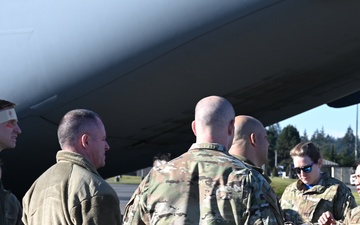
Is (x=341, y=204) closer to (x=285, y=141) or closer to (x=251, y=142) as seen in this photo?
(x=251, y=142)

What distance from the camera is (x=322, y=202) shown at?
509 cm

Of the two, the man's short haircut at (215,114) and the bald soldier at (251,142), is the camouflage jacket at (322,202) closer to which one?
the bald soldier at (251,142)

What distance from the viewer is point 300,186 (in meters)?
5.23

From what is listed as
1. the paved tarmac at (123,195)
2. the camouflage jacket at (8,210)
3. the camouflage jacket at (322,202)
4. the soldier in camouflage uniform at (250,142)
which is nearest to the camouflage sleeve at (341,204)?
the camouflage jacket at (322,202)

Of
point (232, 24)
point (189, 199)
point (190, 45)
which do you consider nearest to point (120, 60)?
point (190, 45)

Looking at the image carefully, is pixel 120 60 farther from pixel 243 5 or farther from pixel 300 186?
pixel 300 186

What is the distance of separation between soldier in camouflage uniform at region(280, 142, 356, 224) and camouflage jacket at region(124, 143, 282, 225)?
2.23 m

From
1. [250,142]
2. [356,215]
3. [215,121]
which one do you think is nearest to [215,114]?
[215,121]

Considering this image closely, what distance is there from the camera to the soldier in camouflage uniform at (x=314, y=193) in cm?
506

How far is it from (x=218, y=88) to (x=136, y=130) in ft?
2.51

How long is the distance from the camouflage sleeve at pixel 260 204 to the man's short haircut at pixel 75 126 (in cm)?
98

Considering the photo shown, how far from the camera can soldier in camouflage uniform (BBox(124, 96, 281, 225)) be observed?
276 cm

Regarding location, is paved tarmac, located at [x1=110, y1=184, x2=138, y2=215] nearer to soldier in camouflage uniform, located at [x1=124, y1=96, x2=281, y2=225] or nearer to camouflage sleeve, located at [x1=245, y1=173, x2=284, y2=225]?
soldier in camouflage uniform, located at [x1=124, y1=96, x2=281, y2=225]

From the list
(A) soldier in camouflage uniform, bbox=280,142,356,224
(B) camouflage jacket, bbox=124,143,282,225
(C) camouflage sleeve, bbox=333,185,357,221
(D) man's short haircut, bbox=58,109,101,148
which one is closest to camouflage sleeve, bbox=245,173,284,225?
(B) camouflage jacket, bbox=124,143,282,225
